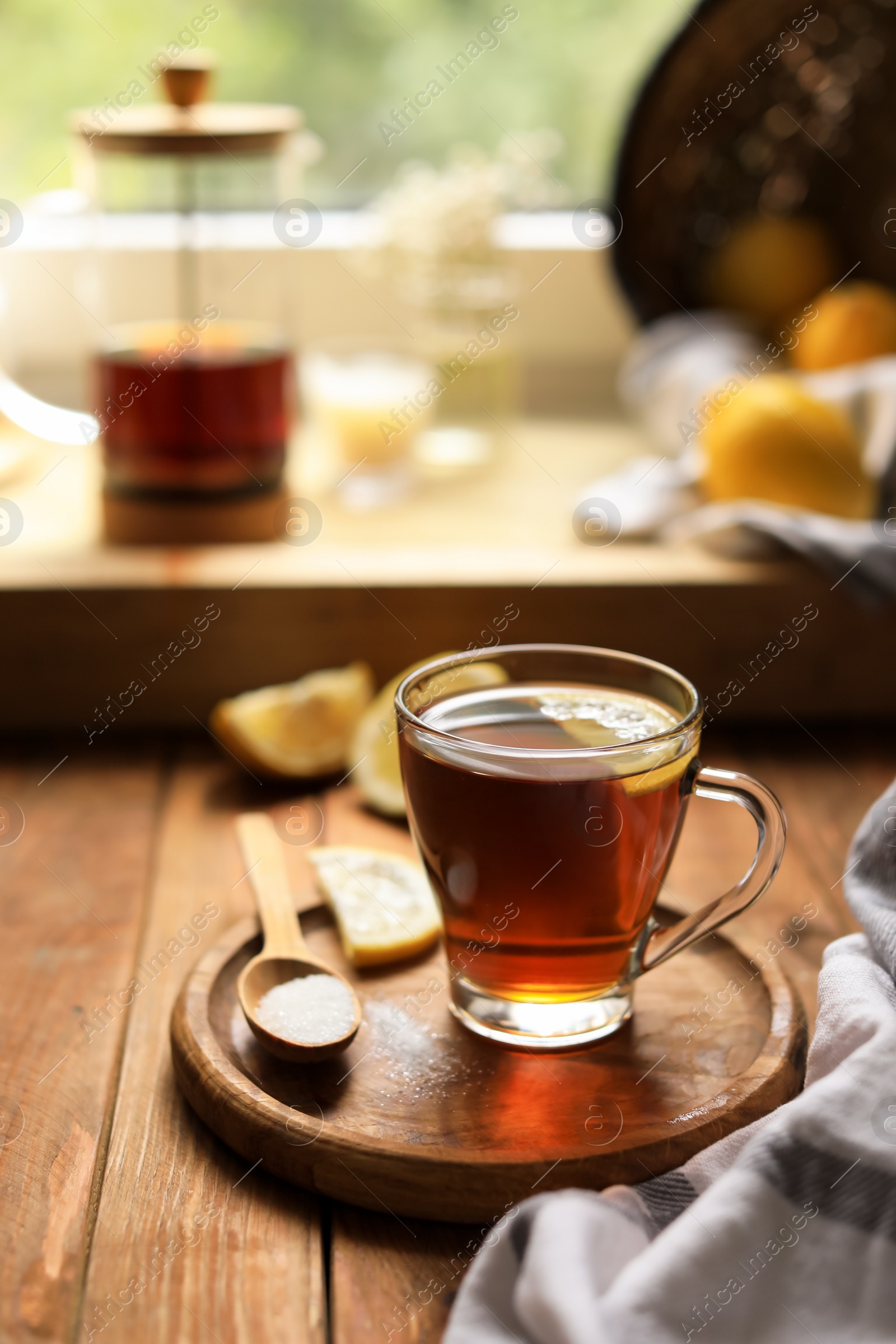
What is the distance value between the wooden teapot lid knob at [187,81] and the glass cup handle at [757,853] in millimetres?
771

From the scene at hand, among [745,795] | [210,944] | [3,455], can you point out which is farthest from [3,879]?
[3,455]

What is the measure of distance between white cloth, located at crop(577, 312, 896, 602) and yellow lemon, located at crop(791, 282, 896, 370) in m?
0.01

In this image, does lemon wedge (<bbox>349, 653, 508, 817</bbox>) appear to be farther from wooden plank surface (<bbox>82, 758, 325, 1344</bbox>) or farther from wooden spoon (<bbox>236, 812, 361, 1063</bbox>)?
wooden plank surface (<bbox>82, 758, 325, 1344</bbox>)

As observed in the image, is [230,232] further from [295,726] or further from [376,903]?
[376,903]

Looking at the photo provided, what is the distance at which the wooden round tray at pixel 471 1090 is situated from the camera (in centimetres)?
57

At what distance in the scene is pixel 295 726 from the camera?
997 mm

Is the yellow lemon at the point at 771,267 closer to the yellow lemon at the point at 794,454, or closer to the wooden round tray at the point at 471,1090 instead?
the yellow lemon at the point at 794,454

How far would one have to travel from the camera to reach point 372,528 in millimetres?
1252

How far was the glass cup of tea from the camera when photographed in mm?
622

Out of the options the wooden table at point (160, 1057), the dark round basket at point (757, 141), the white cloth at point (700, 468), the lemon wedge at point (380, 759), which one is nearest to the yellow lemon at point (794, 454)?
the white cloth at point (700, 468)

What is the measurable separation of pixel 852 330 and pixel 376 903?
0.86 m

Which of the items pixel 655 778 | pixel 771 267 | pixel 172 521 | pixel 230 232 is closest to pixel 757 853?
pixel 655 778

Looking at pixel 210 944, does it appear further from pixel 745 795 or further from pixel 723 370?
pixel 723 370

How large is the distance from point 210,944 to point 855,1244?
1.22ft
